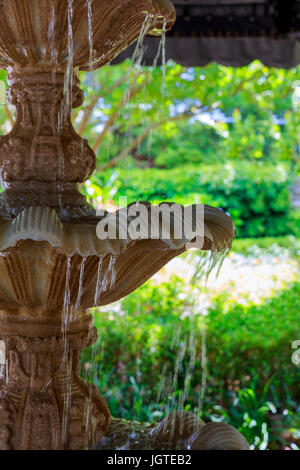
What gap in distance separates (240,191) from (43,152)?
26.9 ft

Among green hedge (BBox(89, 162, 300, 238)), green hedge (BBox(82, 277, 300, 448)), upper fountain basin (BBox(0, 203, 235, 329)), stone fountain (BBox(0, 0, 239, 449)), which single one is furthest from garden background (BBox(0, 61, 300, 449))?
green hedge (BBox(89, 162, 300, 238))

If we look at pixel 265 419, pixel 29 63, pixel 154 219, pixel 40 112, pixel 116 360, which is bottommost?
pixel 265 419

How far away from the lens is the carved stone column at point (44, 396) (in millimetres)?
1954

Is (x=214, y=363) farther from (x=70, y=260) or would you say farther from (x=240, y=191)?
(x=240, y=191)

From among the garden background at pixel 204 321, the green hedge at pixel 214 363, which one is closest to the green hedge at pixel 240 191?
the garden background at pixel 204 321

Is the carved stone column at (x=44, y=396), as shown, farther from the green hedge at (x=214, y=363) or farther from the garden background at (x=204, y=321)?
the green hedge at (x=214, y=363)

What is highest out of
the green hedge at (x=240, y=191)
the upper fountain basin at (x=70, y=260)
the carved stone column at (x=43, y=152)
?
the green hedge at (x=240, y=191)

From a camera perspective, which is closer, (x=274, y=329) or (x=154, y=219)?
(x=154, y=219)

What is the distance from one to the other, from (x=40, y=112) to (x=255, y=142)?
9191 mm

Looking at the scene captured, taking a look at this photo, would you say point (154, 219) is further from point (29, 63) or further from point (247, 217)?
point (247, 217)

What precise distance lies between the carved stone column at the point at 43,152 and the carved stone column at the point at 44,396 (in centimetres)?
44

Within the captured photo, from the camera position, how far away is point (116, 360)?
4520 mm

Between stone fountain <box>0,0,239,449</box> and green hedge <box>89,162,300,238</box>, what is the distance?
7.18 meters
